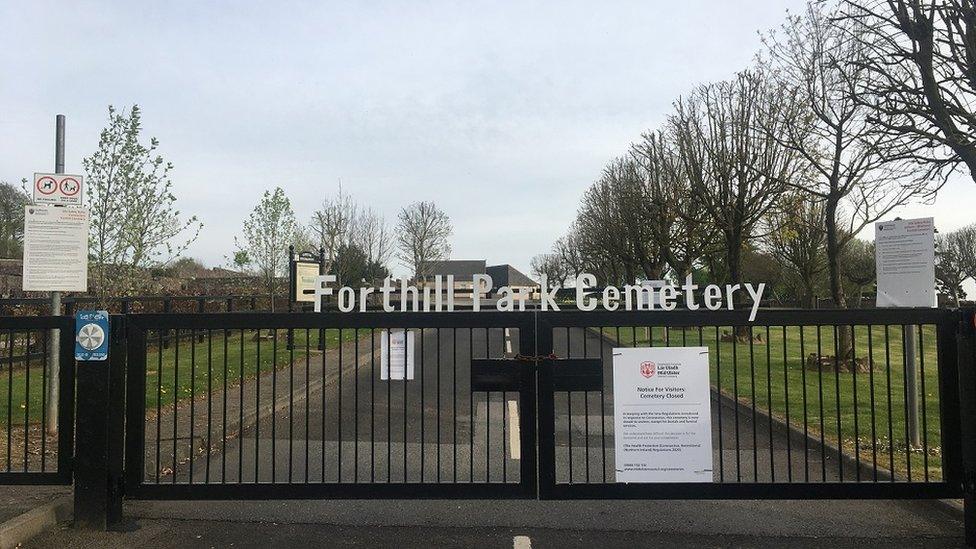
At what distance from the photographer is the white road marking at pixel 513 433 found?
7071 mm

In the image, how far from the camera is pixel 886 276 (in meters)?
7.21

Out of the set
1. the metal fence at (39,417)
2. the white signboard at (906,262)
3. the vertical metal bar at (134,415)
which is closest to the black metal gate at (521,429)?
the vertical metal bar at (134,415)

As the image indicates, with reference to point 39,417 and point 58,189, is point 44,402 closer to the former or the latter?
point 58,189

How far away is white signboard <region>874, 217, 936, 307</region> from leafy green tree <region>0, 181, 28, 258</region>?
148 feet

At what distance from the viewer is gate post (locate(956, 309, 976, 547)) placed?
4.54 metres

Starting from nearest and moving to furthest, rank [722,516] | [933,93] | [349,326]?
1. [349,326]
2. [722,516]
3. [933,93]

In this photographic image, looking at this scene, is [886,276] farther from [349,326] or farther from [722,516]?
[349,326]

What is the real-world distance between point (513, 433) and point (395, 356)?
11.4 feet

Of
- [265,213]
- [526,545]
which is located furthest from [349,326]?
[265,213]

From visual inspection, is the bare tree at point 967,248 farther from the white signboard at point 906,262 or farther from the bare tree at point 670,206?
the white signboard at point 906,262

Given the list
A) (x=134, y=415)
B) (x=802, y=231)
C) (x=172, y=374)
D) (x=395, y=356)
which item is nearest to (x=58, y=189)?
(x=134, y=415)

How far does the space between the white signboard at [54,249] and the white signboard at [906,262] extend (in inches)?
358

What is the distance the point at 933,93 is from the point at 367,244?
136 ft

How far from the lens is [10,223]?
40000 millimetres
